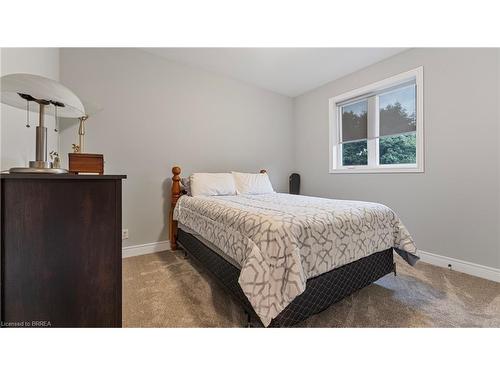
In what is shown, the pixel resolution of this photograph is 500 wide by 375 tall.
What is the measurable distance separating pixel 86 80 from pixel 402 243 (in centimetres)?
327

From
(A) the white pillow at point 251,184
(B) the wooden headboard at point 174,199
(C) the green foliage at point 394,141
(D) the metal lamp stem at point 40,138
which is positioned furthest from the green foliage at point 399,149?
(D) the metal lamp stem at point 40,138

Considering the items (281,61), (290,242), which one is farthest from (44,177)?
(281,61)

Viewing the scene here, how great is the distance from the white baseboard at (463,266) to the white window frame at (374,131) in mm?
899

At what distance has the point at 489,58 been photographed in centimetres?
179

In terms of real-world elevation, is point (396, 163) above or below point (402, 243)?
above

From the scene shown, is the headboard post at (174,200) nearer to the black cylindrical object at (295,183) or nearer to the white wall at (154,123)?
the white wall at (154,123)

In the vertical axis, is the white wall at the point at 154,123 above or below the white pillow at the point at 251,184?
above

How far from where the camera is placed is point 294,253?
3.54 ft

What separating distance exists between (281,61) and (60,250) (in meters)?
2.79

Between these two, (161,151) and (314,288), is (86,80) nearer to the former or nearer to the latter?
(161,151)

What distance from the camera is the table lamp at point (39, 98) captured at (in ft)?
2.86

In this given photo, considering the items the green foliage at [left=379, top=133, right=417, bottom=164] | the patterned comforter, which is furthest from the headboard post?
the green foliage at [left=379, top=133, right=417, bottom=164]

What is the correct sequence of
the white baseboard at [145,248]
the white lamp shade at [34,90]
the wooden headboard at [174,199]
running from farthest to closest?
1. the wooden headboard at [174,199]
2. the white baseboard at [145,248]
3. the white lamp shade at [34,90]
